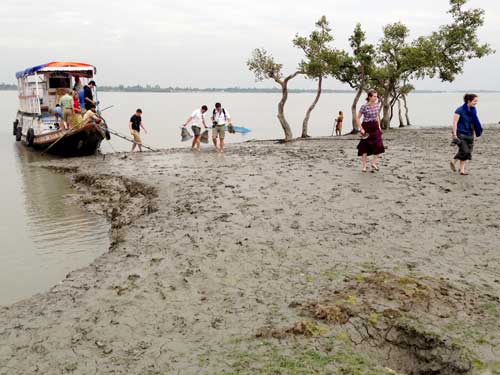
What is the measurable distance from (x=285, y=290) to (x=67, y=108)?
13.8 m

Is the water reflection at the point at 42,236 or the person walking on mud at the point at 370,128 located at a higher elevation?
the person walking on mud at the point at 370,128

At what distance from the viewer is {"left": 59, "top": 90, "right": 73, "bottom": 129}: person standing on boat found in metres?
16.0

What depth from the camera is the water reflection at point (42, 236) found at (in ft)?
20.2

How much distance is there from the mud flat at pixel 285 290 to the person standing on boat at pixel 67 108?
338 inches

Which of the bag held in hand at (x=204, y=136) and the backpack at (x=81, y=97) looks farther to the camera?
the bag held in hand at (x=204, y=136)

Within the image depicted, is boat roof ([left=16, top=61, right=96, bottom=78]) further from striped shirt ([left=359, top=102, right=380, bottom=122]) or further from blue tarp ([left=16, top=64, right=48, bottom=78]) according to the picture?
striped shirt ([left=359, top=102, right=380, bottom=122])

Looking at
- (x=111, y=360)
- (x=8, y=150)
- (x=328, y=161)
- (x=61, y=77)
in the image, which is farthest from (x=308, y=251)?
(x=8, y=150)

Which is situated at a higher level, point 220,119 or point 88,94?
point 88,94

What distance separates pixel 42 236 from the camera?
8.05 m

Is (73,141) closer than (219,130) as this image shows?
No

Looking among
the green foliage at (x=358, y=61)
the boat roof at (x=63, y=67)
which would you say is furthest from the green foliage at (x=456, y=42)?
the boat roof at (x=63, y=67)

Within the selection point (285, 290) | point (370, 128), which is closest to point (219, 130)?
point (370, 128)

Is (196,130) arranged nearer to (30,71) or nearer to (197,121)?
(197,121)

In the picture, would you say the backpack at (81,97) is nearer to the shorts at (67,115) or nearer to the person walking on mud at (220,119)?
the shorts at (67,115)
